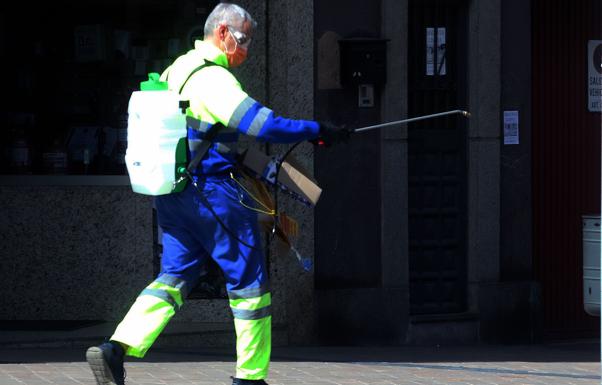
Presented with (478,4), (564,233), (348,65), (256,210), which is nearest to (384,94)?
(348,65)

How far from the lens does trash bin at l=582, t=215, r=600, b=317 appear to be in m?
8.70

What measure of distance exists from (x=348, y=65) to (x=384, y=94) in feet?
1.28

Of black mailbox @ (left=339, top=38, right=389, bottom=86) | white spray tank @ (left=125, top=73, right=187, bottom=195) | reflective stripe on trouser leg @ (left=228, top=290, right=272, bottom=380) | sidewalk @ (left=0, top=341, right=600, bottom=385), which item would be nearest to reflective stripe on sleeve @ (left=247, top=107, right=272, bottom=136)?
white spray tank @ (left=125, top=73, right=187, bottom=195)

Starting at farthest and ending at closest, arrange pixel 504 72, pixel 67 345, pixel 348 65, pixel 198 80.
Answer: pixel 504 72 < pixel 348 65 < pixel 67 345 < pixel 198 80

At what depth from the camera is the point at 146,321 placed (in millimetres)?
6539

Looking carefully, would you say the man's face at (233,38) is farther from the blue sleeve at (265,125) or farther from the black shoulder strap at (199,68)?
the blue sleeve at (265,125)

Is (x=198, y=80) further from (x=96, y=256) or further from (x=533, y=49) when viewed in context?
(x=533, y=49)

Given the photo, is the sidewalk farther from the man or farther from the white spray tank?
the white spray tank

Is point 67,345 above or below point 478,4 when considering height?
below

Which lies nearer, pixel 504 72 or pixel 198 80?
pixel 198 80

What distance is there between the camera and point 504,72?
35.6 feet

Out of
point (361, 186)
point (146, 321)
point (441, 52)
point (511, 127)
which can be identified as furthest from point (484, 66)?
point (146, 321)

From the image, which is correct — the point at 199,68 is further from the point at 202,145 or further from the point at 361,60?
the point at 361,60

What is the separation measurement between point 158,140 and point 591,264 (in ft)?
11.3
